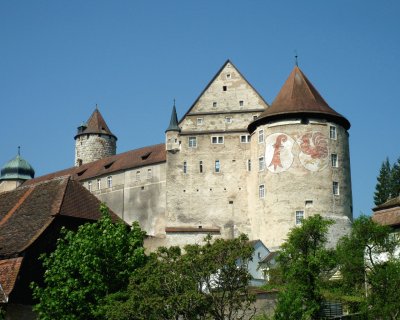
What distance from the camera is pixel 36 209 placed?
102 ft

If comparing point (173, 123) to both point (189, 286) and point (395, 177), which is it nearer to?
point (395, 177)

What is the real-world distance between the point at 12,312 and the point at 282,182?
3325 cm

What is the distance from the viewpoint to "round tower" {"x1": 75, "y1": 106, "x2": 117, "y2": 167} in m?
91.1

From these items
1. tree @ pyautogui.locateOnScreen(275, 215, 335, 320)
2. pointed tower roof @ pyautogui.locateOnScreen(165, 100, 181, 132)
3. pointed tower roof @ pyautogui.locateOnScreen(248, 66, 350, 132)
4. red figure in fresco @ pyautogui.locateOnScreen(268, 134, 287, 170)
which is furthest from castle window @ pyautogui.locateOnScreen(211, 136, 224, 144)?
tree @ pyautogui.locateOnScreen(275, 215, 335, 320)

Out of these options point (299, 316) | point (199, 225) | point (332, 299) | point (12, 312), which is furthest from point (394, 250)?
point (199, 225)

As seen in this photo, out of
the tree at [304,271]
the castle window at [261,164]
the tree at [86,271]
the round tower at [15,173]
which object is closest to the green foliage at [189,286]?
the tree at [86,271]

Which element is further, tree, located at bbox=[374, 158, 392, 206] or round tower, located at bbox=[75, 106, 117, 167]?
round tower, located at bbox=[75, 106, 117, 167]

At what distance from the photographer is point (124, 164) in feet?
242

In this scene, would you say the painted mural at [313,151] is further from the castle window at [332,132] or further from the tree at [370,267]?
the tree at [370,267]

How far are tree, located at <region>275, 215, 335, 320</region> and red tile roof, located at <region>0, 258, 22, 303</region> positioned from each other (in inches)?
385

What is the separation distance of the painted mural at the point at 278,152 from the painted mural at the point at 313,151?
838 mm

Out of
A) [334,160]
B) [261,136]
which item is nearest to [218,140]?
[261,136]

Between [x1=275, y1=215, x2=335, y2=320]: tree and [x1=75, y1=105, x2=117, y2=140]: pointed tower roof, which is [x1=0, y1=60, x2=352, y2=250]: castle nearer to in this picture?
[x1=75, y1=105, x2=117, y2=140]: pointed tower roof

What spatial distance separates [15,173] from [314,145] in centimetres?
4884
